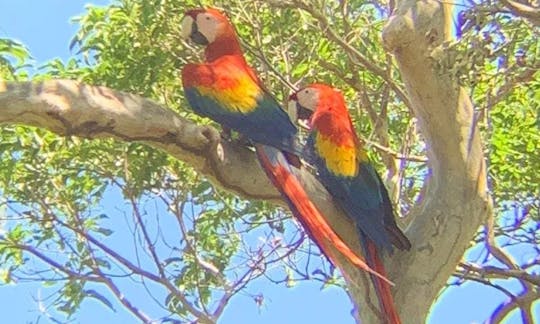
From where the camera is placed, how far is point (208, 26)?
258cm

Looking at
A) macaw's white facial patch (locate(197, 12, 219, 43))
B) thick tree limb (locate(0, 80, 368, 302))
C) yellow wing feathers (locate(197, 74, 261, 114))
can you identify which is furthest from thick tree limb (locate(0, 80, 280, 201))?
macaw's white facial patch (locate(197, 12, 219, 43))

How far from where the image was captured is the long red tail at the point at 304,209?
2268 millimetres

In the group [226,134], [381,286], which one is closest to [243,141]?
[226,134]

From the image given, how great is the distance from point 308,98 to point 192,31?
351mm

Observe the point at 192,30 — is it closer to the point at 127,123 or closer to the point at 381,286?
the point at 127,123

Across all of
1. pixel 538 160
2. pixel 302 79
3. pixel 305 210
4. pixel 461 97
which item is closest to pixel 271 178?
pixel 305 210

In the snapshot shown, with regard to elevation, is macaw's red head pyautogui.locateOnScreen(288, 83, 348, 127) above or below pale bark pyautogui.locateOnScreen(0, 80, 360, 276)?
above

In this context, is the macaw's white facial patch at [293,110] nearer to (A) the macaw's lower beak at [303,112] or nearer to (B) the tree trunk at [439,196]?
(A) the macaw's lower beak at [303,112]

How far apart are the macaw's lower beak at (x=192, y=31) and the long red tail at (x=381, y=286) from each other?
2.17 ft

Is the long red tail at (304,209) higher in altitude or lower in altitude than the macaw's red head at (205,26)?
lower

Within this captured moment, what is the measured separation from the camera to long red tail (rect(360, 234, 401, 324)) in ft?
7.66

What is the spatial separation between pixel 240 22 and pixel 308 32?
0.22 meters

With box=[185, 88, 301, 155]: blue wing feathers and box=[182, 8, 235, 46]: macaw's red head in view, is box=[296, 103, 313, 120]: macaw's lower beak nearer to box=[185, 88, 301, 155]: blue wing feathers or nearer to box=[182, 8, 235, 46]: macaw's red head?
box=[185, 88, 301, 155]: blue wing feathers

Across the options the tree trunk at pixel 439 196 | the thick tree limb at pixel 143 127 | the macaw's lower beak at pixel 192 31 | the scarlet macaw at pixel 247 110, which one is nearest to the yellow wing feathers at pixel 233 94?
the scarlet macaw at pixel 247 110
